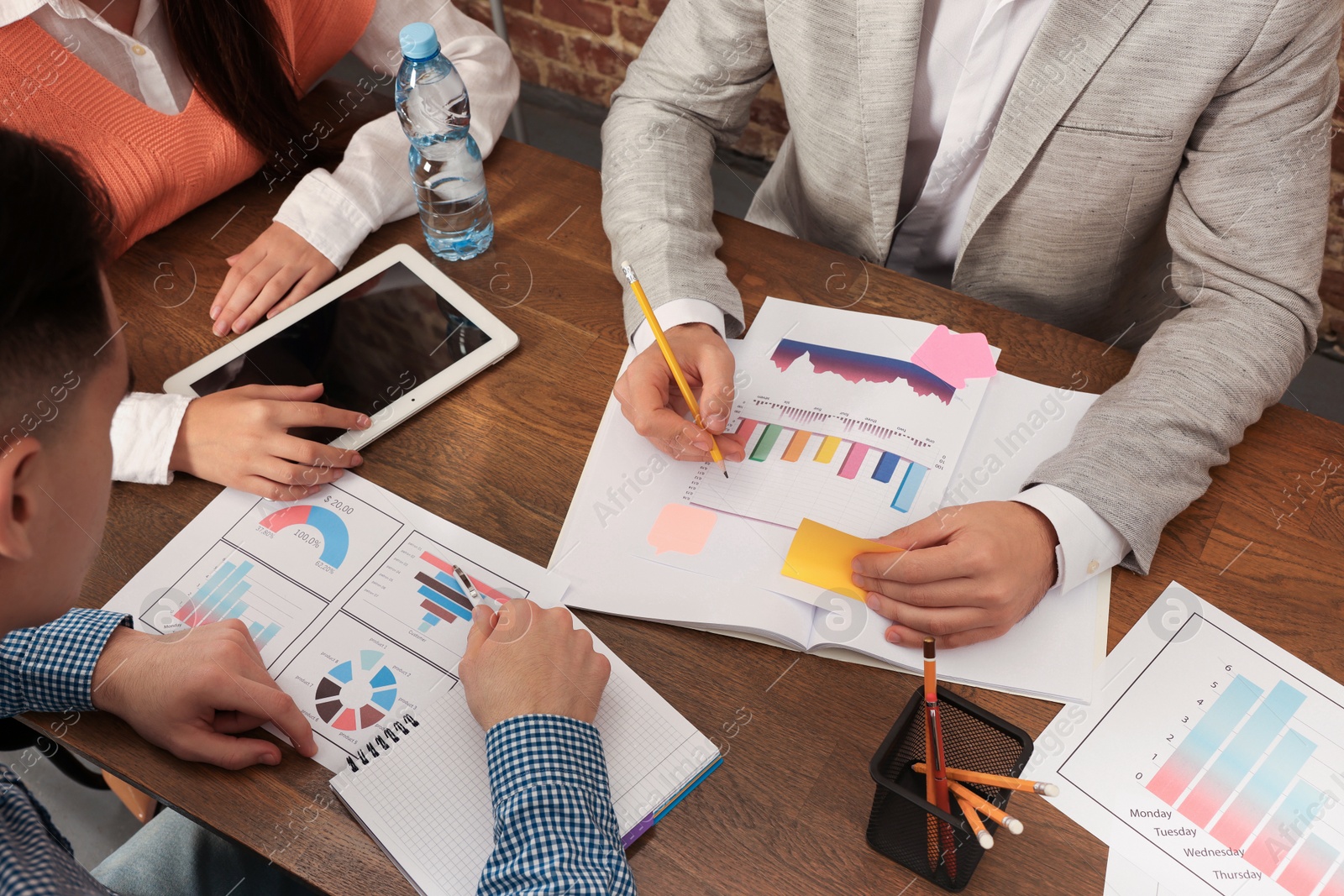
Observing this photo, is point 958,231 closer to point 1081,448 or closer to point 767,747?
point 1081,448

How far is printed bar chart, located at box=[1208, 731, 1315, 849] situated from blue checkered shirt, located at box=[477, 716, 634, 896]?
45 centimetres

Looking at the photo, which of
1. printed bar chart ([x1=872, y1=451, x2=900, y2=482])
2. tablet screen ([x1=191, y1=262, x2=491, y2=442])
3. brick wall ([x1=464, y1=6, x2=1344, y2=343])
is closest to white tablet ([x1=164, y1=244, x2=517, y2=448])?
tablet screen ([x1=191, y1=262, x2=491, y2=442])

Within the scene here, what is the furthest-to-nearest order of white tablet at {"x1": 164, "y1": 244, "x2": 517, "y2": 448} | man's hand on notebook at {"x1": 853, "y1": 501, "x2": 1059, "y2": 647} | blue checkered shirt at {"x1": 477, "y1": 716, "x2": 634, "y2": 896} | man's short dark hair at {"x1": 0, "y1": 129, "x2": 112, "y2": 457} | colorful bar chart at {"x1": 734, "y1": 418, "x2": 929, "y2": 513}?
white tablet at {"x1": 164, "y1": 244, "x2": 517, "y2": 448} → colorful bar chart at {"x1": 734, "y1": 418, "x2": 929, "y2": 513} → man's hand on notebook at {"x1": 853, "y1": 501, "x2": 1059, "y2": 647} → blue checkered shirt at {"x1": 477, "y1": 716, "x2": 634, "y2": 896} → man's short dark hair at {"x1": 0, "y1": 129, "x2": 112, "y2": 457}

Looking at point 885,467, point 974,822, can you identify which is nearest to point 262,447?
point 885,467

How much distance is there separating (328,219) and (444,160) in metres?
0.16

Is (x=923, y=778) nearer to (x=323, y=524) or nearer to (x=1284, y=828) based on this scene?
(x=1284, y=828)

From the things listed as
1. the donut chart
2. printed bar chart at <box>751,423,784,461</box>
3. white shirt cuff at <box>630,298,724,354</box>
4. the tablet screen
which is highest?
white shirt cuff at <box>630,298,724,354</box>

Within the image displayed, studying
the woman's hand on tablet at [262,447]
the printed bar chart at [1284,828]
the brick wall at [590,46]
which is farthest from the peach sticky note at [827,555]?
the brick wall at [590,46]

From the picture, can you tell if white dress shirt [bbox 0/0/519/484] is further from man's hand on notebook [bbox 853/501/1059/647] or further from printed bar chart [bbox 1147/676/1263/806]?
printed bar chart [bbox 1147/676/1263/806]

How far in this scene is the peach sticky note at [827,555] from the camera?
79 centimetres

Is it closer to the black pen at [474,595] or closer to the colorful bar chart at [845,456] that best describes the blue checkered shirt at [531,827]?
the black pen at [474,595]

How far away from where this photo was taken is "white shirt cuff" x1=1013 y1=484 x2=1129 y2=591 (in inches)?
30.8

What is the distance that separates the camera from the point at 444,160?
1116 millimetres

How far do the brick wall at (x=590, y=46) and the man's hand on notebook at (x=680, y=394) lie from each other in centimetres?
137
